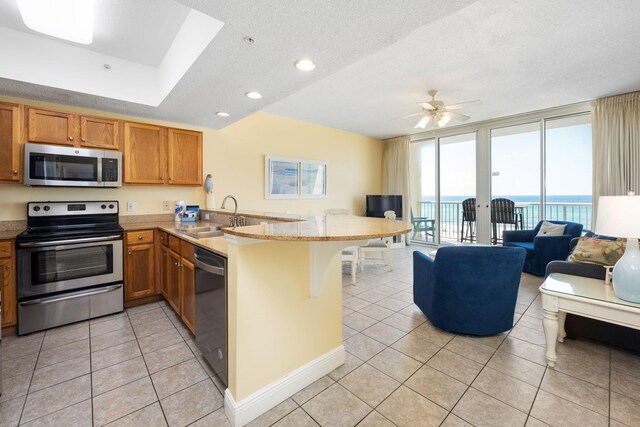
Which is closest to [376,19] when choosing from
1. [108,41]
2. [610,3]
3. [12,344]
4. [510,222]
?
[610,3]

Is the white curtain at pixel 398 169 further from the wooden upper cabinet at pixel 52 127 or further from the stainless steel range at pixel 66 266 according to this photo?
the wooden upper cabinet at pixel 52 127

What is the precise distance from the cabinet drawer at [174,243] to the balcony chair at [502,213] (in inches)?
217

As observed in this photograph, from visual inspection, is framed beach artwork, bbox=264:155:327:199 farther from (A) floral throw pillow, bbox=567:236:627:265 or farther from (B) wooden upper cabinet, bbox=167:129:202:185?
(A) floral throw pillow, bbox=567:236:627:265

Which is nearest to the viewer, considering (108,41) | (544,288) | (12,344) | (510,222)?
(544,288)

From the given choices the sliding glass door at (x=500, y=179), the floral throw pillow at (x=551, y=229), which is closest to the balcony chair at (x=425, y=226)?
the sliding glass door at (x=500, y=179)

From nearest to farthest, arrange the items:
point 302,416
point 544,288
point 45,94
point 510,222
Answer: point 302,416 < point 544,288 < point 45,94 < point 510,222

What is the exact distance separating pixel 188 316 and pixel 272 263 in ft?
3.97

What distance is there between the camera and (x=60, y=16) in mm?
1912

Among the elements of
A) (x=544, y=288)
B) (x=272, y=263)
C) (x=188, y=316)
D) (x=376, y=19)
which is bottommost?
(x=188, y=316)

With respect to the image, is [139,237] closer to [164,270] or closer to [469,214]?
[164,270]

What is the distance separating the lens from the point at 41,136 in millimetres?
2604

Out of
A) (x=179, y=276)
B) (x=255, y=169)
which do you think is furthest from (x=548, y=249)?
(x=179, y=276)

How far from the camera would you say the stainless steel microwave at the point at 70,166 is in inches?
100.0

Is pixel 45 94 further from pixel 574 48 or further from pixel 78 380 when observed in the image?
pixel 574 48
